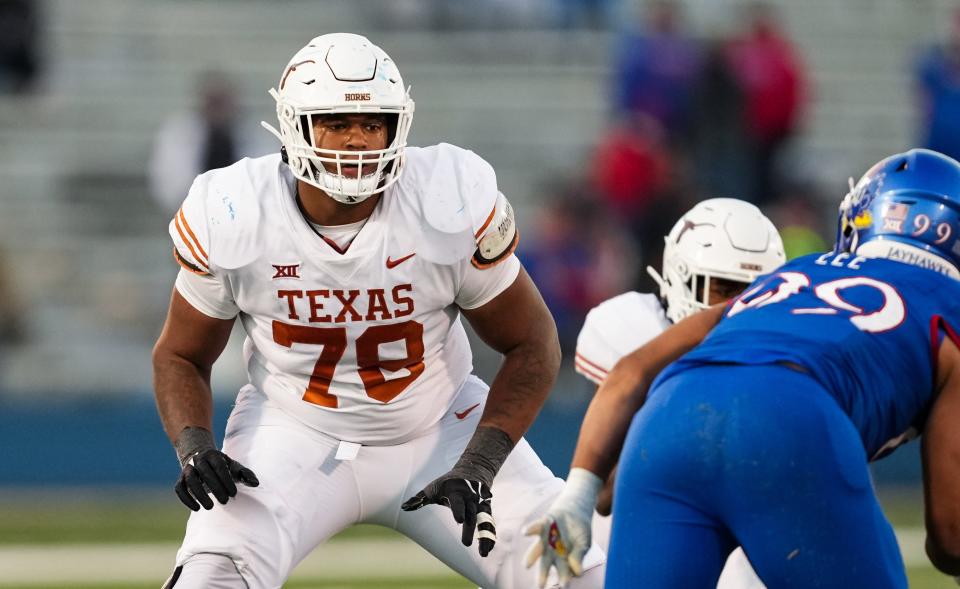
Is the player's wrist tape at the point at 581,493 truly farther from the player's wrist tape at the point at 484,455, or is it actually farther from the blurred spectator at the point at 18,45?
the blurred spectator at the point at 18,45

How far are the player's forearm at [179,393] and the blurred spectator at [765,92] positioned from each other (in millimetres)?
5906

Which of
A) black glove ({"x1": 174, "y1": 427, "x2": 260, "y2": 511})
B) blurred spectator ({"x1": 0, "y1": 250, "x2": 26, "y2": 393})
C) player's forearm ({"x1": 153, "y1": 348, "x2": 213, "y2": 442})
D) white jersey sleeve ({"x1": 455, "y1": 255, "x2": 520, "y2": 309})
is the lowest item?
blurred spectator ({"x1": 0, "y1": 250, "x2": 26, "y2": 393})

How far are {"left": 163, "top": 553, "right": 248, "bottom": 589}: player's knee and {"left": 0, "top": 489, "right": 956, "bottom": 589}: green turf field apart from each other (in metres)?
2.79

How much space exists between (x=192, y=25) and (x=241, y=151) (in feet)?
7.76

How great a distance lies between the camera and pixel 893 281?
10.2 ft

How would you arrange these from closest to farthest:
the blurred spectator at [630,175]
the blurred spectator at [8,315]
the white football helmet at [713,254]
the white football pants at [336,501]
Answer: the white football pants at [336,501]
the white football helmet at [713,254]
the blurred spectator at [8,315]
the blurred spectator at [630,175]

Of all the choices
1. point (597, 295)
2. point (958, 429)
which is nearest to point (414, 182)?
point (958, 429)

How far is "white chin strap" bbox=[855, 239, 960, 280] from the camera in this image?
10.6 feet

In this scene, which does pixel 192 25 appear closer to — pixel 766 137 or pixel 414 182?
pixel 766 137

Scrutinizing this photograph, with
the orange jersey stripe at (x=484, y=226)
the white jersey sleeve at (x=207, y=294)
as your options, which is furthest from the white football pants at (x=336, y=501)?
the orange jersey stripe at (x=484, y=226)

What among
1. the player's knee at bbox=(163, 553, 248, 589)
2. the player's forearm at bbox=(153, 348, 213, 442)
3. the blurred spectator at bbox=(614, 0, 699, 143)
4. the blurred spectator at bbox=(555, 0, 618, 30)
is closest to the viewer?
the player's knee at bbox=(163, 553, 248, 589)

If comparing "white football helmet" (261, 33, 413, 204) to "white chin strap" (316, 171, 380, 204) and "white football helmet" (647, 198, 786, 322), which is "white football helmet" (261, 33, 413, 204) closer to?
"white chin strap" (316, 171, 380, 204)

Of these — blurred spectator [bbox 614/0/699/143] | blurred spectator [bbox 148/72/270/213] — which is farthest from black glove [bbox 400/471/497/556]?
blurred spectator [bbox 614/0/699/143]

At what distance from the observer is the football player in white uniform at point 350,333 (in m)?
3.75
